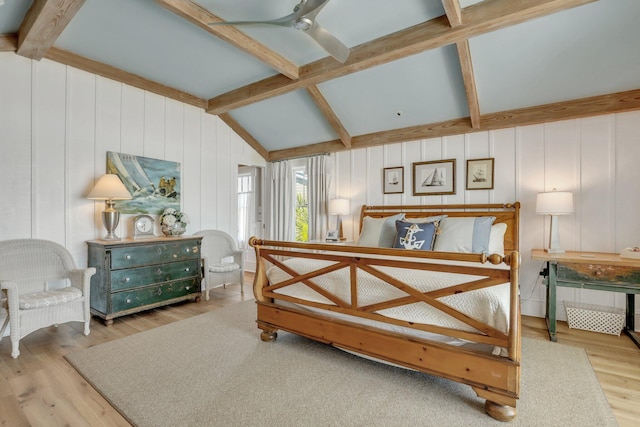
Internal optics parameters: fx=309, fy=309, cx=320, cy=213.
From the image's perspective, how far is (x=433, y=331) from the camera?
2.01 meters

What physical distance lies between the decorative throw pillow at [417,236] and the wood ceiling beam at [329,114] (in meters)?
1.92

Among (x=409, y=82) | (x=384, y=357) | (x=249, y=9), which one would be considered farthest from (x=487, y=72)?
(x=384, y=357)

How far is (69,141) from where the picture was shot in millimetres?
3578

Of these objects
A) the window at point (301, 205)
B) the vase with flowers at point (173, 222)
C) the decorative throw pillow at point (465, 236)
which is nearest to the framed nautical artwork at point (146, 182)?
the vase with flowers at point (173, 222)

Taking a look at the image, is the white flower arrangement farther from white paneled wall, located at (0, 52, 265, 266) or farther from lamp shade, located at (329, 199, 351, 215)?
lamp shade, located at (329, 199, 351, 215)

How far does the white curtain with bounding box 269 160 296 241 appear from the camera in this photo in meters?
5.84

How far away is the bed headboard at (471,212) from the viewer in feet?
12.4

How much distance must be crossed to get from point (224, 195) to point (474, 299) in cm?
431

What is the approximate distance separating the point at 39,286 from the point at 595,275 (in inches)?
214

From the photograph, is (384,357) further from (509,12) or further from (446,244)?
(509,12)

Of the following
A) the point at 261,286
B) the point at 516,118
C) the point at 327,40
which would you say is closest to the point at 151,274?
the point at 261,286

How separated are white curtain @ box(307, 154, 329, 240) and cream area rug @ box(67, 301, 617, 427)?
2.64m

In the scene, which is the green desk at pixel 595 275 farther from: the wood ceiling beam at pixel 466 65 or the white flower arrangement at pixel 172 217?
the white flower arrangement at pixel 172 217

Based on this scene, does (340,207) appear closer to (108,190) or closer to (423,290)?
(423,290)
